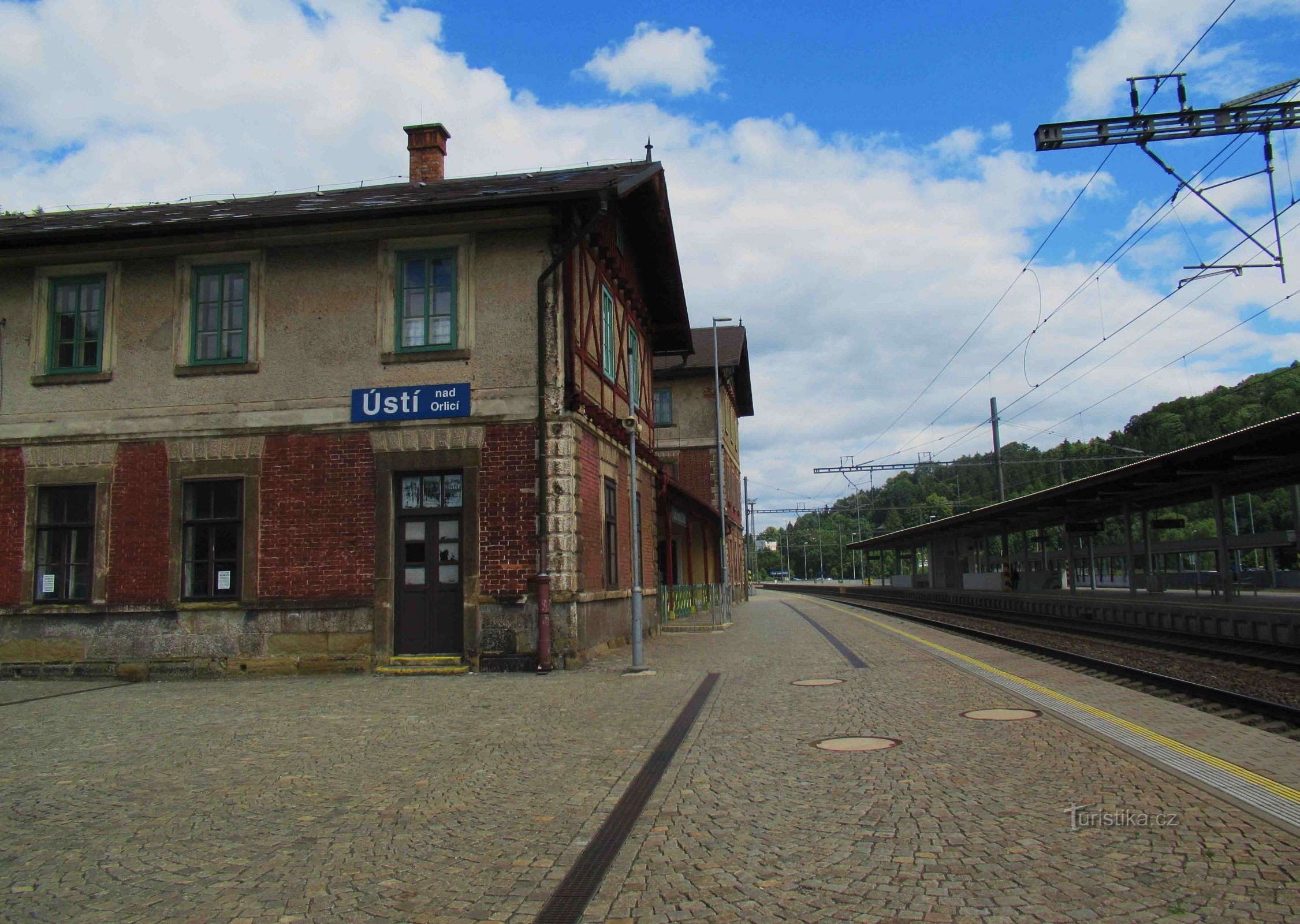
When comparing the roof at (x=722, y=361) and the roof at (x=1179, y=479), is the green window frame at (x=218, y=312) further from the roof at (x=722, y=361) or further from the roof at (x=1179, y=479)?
the roof at (x=722, y=361)

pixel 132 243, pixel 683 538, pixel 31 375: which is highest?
pixel 132 243

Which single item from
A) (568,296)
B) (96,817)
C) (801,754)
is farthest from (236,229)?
(801,754)

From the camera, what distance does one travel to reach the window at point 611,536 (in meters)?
15.1

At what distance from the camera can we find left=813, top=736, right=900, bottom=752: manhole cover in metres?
6.85

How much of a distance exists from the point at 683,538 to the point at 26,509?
20.8m

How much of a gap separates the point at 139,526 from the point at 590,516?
620 cm

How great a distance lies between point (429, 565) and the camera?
1277 centimetres

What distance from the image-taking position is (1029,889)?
3943 millimetres

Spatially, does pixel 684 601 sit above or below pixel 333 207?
below

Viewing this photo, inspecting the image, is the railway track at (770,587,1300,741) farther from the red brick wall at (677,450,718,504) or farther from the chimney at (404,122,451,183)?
the red brick wall at (677,450,718,504)

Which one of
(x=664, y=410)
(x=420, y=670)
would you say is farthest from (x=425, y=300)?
(x=664, y=410)

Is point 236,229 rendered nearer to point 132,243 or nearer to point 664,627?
point 132,243

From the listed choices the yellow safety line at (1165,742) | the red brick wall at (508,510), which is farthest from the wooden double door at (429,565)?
the yellow safety line at (1165,742)

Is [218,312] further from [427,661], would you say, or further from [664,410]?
[664,410]
